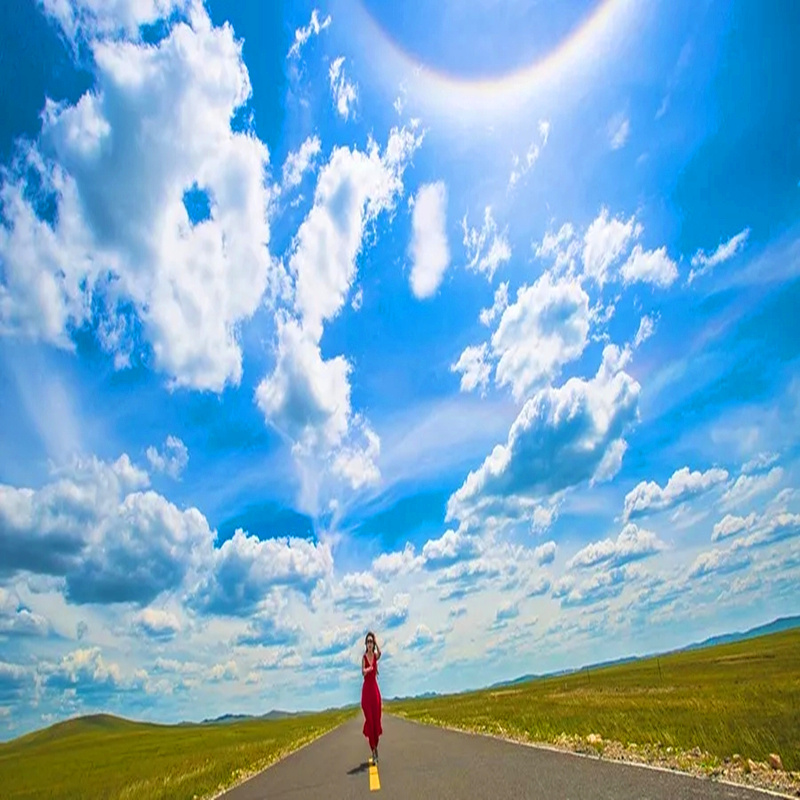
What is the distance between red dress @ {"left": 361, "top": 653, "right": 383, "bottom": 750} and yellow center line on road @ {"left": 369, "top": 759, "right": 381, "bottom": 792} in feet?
3.01

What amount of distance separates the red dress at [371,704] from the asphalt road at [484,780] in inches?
26.8

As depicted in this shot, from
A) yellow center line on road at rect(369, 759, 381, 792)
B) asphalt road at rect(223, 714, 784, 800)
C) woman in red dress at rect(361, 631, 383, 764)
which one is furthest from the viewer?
woman in red dress at rect(361, 631, 383, 764)

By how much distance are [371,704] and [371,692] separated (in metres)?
0.30

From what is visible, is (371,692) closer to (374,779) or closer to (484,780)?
(374,779)

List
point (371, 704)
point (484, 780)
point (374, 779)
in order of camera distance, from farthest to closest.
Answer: point (371, 704) → point (374, 779) → point (484, 780)

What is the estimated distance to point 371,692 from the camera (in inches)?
598

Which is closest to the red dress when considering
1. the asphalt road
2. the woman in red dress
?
the woman in red dress

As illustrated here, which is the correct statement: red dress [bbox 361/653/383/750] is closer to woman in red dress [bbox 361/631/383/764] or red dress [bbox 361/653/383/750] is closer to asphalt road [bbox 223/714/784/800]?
woman in red dress [bbox 361/631/383/764]

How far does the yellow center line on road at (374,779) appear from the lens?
9.96m

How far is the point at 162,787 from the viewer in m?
16.2

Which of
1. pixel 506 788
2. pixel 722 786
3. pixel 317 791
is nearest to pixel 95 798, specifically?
pixel 317 791

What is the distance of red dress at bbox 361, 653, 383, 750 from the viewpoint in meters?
14.8

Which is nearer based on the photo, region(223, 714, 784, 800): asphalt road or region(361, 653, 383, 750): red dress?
region(223, 714, 784, 800): asphalt road

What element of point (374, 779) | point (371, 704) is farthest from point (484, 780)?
point (371, 704)
